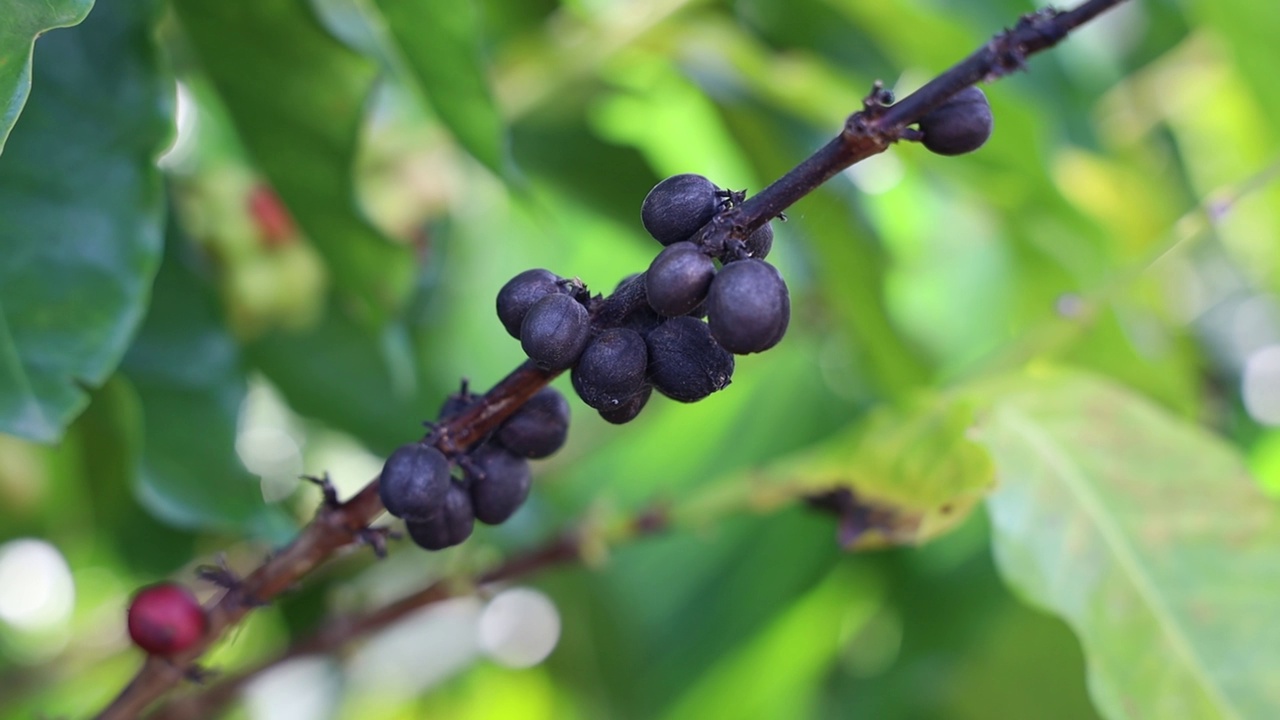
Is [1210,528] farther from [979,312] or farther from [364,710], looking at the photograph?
[364,710]

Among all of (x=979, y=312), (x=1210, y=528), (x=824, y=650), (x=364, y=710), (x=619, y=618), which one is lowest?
(x=1210, y=528)

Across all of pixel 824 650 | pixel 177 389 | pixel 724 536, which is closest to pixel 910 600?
pixel 824 650

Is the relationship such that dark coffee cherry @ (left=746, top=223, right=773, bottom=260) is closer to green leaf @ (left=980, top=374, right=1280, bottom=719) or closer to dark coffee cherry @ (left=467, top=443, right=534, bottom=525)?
dark coffee cherry @ (left=467, top=443, right=534, bottom=525)

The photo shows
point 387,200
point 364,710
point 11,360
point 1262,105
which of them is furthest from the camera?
point 364,710

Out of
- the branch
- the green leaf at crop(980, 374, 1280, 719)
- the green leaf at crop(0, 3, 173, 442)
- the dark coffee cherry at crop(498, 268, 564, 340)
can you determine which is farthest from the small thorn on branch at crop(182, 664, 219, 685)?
the green leaf at crop(980, 374, 1280, 719)

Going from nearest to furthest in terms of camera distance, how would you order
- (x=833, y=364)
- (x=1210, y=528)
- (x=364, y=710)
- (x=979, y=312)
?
1. (x=1210, y=528)
2. (x=833, y=364)
3. (x=979, y=312)
4. (x=364, y=710)

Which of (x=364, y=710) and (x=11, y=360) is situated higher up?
(x=364, y=710)

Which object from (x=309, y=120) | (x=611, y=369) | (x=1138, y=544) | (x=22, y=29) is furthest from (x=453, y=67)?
(x=1138, y=544)

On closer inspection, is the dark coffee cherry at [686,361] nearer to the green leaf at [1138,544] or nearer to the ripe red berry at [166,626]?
the ripe red berry at [166,626]
